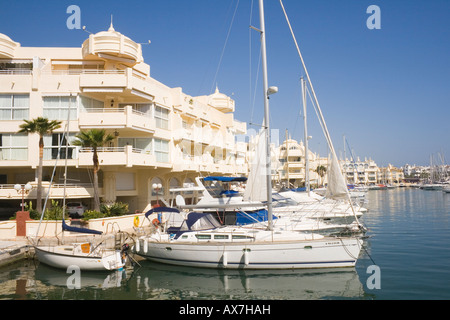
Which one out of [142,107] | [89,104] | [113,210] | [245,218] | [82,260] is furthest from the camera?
[142,107]

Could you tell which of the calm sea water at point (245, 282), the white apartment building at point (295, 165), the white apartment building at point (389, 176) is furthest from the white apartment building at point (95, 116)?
the white apartment building at point (389, 176)

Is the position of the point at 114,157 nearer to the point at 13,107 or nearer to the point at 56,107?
the point at 56,107

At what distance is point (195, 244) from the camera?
62.8 ft

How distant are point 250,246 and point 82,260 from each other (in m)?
9.24

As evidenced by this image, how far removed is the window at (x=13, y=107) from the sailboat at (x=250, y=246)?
1652cm

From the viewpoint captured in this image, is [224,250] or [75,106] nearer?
[224,250]

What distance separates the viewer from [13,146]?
28422mm

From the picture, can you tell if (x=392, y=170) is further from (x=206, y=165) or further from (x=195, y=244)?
(x=195, y=244)

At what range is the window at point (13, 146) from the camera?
2833 centimetres

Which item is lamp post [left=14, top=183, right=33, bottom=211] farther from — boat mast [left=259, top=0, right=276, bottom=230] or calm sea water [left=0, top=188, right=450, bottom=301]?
boat mast [left=259, top=0, right=276, bottom=230]

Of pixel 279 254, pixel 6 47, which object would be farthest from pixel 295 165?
pixel 279 254

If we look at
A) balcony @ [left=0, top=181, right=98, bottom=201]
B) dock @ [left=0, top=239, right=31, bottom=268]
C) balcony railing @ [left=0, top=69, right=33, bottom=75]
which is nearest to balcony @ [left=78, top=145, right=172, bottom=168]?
balcony @ [left=0, top=181, right=98, bottom=201]
